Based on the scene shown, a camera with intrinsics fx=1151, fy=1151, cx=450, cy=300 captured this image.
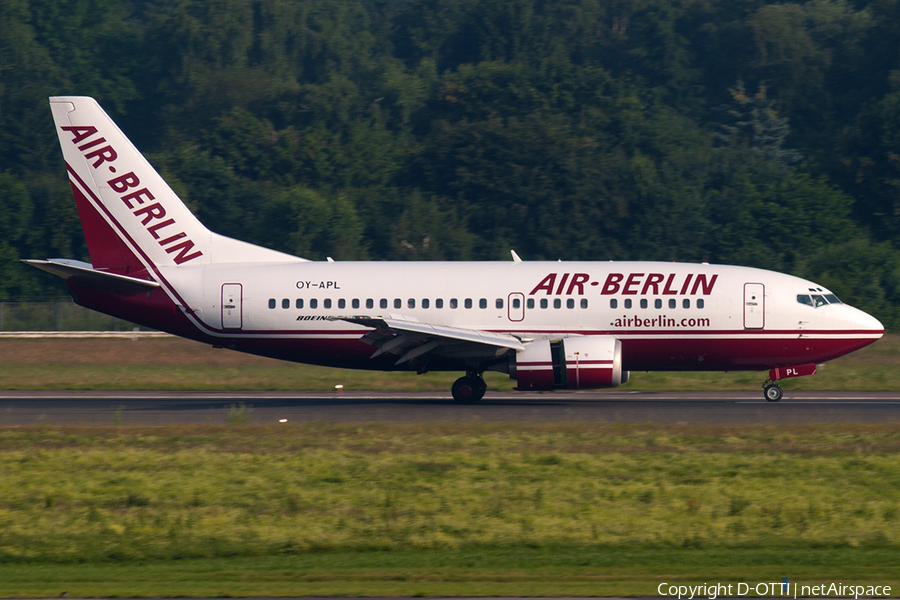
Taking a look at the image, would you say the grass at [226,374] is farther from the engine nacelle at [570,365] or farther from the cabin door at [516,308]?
the engine nacelle at [570,365]

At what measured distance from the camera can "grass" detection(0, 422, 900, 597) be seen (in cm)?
1333

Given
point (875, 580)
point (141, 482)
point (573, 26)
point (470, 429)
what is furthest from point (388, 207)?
point (875, 580)

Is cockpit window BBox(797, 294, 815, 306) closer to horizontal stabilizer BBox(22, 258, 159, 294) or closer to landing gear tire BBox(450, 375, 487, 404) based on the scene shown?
landing gear tire BBox(450, 375, 487, 404)

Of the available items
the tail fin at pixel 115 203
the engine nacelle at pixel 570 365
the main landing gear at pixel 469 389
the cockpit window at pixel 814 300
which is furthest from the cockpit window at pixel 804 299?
the tail fin at pixel 115 203

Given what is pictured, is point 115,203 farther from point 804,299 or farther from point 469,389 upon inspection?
point 804,299

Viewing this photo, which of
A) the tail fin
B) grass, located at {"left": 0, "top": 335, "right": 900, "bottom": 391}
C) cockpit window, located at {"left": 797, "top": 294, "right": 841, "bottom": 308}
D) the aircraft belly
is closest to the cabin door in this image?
the aircraft belly

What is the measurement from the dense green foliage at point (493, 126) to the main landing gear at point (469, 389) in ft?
79.8

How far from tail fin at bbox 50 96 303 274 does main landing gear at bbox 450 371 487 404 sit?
7636 mm

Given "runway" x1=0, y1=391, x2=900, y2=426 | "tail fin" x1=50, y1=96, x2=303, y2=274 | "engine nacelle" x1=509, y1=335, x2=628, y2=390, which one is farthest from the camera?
"tail fin" x1=50, y1=96, x2=303, y2=274

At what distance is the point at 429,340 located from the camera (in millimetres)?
29422

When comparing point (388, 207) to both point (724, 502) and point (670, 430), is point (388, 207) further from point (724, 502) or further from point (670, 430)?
point (724, 502)

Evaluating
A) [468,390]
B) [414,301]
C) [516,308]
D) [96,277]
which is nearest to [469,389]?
[468,390]

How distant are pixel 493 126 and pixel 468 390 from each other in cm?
4688

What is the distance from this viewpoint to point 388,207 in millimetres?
75875
